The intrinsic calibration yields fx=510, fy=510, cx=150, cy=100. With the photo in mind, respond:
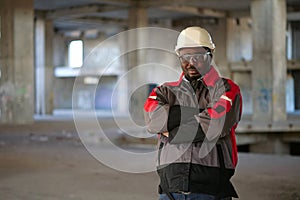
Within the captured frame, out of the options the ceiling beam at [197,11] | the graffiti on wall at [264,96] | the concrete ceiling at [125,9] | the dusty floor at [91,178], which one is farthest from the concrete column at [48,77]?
the dusty floor at [91,178]

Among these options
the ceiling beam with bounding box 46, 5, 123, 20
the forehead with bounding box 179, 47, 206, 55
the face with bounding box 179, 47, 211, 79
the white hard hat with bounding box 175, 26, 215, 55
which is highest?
the ceiling beam with bounding box 46, 5, 123, 20

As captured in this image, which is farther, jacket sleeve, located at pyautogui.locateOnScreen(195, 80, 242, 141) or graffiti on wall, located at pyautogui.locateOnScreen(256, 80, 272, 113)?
graffiti on wall, located at pyautogui.locateOnScreen(256, 80, 272, 113)

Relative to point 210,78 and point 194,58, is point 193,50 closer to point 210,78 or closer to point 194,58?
point 194,58

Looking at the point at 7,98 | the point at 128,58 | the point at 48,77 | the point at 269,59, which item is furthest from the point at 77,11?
the point at 269,59

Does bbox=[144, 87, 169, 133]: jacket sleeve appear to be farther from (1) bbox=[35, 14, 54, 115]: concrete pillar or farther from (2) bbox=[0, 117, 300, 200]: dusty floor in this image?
(1) bbox=[35, 14, 54, 115]: concrete pillar

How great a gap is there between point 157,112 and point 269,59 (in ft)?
65.1

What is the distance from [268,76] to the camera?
22047mm

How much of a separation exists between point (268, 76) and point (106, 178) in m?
14.8

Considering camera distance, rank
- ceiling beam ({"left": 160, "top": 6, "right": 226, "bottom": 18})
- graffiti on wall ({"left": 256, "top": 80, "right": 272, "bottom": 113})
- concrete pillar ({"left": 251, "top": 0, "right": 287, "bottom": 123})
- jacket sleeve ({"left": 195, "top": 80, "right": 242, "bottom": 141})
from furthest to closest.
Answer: ceiling beam ({"left": 160, "top": 6, "right": 226, "bottom": 18})
graffiti on wall ({"left": 256, "top": 80, "right": 272, "bottom": 113})
concrete pillar ({"left": 251, "top": 0, "right": 287, "bottom": 123})
jacket sleeve ({"left": 195, "top": 80, "right": 242, "bottom": 141})

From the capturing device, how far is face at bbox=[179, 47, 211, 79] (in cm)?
284

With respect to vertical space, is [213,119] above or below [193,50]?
below

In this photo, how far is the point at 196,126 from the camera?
280cm

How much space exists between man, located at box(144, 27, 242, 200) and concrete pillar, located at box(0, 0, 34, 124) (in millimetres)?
20183

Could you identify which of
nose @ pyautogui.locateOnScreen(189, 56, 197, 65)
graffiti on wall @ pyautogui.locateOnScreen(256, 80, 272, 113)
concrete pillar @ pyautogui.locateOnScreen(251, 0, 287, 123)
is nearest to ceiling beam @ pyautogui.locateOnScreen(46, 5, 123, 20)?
concrete pillar @ pyautogui.locateOnScreen(251, 0, 287, 123)
